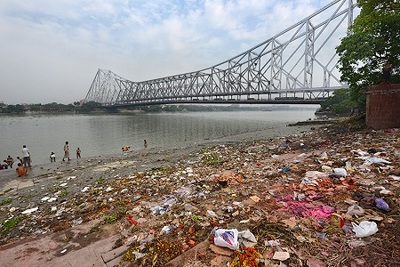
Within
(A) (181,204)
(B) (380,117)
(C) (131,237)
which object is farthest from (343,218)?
(B) (380,117)

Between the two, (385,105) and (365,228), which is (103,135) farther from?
(365,228)

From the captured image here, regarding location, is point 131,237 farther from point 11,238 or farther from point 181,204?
point 11,238

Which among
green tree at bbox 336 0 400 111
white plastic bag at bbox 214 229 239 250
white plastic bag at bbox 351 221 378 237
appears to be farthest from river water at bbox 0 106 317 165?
white plastic bag at bbox 351 221 378 237

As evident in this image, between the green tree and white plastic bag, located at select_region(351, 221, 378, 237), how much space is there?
7436 millimetres

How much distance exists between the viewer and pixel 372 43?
737 cm

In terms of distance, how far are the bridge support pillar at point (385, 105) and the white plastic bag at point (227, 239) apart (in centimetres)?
736

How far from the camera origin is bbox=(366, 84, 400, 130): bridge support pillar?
660 cm

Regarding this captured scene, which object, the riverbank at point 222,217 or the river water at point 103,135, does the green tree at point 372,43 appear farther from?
the river water at point 103,135

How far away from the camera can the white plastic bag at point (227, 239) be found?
1977 mm

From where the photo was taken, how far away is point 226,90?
54250 millimetres

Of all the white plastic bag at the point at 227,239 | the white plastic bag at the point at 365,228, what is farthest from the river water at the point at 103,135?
the white plastic bag at the point at 365,228

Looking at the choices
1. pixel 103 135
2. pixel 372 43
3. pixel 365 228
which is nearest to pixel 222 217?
pixel 365 228

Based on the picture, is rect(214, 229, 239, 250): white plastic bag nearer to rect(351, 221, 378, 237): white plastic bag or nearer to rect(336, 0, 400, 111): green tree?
rect(351, 221, 378, 237): white plastic bag

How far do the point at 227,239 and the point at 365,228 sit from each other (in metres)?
1.29
